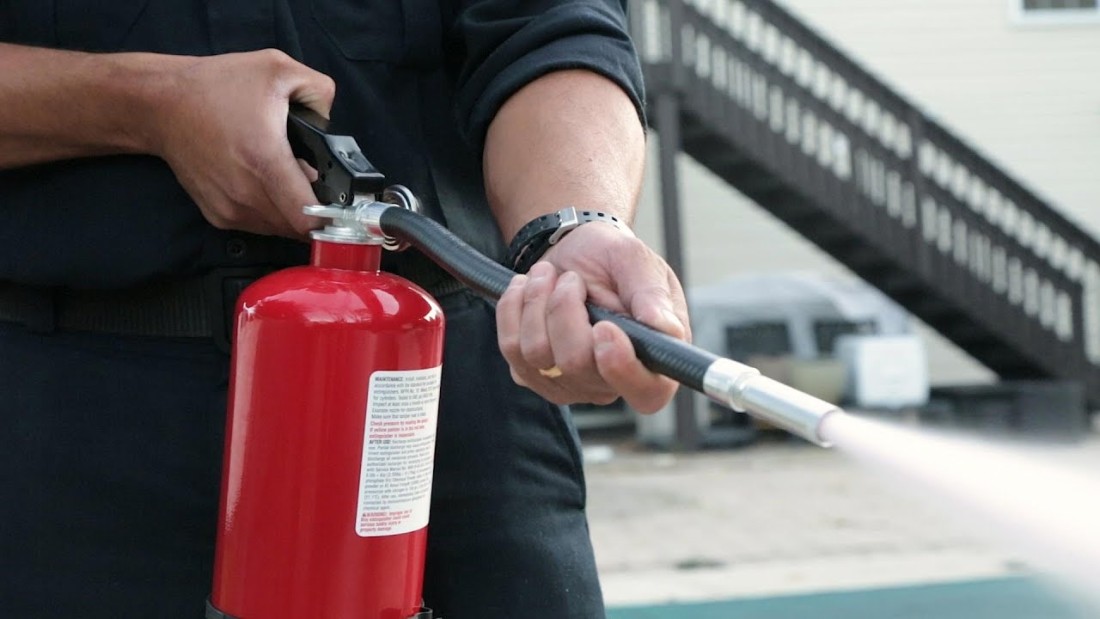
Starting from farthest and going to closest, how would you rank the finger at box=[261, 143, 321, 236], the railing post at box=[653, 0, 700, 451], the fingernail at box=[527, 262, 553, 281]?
the railing post at box=[653, 0, 700, 451]
the finger at box=[261, 143, 321, 236]
the fingernail at box=[527, 262, 553, 281]

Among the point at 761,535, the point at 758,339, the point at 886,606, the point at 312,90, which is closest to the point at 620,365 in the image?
the point at 312,90

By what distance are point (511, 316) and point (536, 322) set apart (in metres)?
0.03

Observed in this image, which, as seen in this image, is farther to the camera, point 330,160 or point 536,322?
point 330,160

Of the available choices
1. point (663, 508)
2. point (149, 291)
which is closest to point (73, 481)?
point (149, 291)

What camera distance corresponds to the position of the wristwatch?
4.30ft

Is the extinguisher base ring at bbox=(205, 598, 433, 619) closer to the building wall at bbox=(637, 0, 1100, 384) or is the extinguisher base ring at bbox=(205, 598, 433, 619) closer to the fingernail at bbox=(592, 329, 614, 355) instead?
the fingernail at bbox=(592, 329, 614, 355)

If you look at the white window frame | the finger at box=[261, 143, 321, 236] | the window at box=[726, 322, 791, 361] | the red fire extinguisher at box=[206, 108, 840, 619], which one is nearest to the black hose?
the red fire extinguisher at box=[206, 108, 840, 619]

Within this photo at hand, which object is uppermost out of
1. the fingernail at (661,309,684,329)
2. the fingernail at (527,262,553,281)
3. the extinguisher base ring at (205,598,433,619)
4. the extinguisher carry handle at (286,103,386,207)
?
the extinguisher carry handle at (286,103,386,207)

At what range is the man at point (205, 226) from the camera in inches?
56.2

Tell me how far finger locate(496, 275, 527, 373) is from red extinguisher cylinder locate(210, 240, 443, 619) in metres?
0.13

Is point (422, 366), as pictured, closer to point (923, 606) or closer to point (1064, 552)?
point (1064, 552)

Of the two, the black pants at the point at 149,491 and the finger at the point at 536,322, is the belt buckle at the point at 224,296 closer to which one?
the black pants at the point at 149,491

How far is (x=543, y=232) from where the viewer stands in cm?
133

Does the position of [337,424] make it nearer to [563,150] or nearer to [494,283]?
[494,283]
